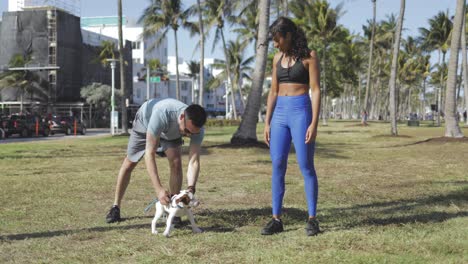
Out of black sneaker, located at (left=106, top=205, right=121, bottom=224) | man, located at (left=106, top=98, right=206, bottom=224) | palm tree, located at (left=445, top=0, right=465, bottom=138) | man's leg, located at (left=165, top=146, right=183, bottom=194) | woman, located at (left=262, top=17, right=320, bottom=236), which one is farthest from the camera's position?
palm tree, located at (left=445, top=0, right=465, bottom=138)

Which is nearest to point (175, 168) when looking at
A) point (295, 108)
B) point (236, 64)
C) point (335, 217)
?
point (295, 108)

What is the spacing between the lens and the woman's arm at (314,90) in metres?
5.05

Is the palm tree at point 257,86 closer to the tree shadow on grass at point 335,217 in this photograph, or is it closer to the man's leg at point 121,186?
the tree shadow on grass at point 335,217

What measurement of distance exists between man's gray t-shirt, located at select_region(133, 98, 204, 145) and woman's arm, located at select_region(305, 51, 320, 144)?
966mm

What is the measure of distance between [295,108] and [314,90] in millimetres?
229

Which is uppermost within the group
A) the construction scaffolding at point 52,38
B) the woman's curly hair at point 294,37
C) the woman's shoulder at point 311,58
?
the construction scaffolding at point 52,38

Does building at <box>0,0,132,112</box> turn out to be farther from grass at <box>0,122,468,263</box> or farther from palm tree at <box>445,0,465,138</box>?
grass at <box>0,122,468,263</box>

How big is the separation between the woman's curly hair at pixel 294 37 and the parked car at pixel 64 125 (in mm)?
32819

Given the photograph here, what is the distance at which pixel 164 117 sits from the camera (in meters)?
4.96

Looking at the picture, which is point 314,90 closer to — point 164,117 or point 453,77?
point 164,117

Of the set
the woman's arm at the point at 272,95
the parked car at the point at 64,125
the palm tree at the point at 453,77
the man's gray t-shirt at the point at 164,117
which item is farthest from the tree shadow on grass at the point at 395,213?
the parked car at the point at 64,125

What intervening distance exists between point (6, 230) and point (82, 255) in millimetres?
1475

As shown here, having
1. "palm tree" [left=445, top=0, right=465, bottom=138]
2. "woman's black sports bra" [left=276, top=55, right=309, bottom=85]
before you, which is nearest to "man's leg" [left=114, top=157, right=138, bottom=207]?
"woman's black sports bra" [left=276, top=55, right=309, bottom=85]

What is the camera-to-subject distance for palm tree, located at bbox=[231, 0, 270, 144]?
1698cm
